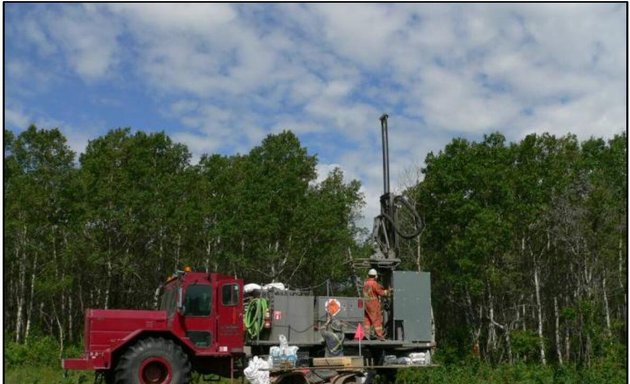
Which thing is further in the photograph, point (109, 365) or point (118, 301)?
point (118, 301)

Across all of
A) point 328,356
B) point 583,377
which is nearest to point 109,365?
point 328,356

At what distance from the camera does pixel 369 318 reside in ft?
48.8

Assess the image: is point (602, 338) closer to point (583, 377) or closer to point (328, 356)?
point (583, 377)

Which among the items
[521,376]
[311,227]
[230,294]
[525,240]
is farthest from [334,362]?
[525,240]

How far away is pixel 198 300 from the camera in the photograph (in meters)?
14.2

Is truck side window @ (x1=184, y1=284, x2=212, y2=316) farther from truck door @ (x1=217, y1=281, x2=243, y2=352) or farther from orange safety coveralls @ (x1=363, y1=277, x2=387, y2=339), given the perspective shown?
orange safety coveralls @ (x1=363, y1=277, x2=387, y2=339)

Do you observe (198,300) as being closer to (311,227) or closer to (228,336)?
(228,336)

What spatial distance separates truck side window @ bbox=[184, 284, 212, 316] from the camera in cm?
1416

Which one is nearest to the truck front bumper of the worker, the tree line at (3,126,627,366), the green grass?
the worker

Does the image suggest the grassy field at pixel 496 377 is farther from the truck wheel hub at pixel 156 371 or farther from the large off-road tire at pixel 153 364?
the truck wheel hub at pixel 156 371

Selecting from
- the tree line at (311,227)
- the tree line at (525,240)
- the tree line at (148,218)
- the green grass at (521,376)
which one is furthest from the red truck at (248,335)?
the tree line at (148,218)

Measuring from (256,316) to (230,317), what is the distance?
54 centimetres

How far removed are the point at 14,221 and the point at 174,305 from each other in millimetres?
19110

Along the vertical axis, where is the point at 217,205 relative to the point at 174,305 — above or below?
above
